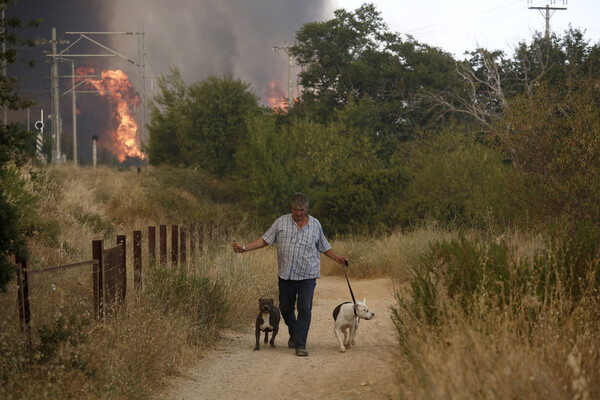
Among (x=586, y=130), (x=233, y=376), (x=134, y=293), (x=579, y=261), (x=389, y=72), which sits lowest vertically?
(x=233, y=376)

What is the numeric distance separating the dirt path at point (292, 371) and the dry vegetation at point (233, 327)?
32 centimetres

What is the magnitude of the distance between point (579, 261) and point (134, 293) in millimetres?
5904

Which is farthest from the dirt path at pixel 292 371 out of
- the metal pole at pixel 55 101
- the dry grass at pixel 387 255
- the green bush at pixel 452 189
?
the metal pole at pixel 55 101

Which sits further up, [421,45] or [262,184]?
[421,45]

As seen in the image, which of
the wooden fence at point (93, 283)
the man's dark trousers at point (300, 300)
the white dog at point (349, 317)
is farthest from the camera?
the white dog at point (349, 317)

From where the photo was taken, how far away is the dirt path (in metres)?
8.44

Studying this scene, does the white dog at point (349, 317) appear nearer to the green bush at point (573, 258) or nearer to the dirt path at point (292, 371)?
the dirt path at point (292, 371)

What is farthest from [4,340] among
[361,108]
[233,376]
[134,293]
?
[361,108]

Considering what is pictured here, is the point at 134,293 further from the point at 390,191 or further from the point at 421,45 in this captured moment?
the point at 421,45

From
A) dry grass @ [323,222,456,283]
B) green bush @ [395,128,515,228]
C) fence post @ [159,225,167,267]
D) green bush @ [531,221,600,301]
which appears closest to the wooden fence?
fence post @ [159,225,167,267]

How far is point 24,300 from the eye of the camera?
752 centimetres

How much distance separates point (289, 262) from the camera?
10.7m

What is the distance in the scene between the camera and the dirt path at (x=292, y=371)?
8.44 m

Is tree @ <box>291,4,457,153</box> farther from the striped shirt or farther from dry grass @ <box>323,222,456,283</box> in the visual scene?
the striped shirt
